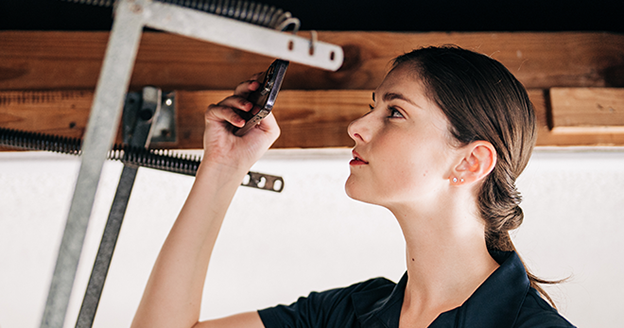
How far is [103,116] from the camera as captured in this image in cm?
48

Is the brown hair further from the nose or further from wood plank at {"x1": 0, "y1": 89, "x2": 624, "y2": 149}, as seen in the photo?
wood plank at {"x1": 0, "y1": 89, "x2": 624, "y2": 149}

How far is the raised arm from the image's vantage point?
1042mm

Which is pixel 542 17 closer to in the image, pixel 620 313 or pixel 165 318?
pixel 620 313

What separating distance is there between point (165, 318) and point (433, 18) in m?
1.15

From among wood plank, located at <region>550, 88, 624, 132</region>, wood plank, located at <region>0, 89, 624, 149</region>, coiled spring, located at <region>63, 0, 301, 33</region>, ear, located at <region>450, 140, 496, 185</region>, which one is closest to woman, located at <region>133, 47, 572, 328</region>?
ear, located at <region>450, 140, 496, 185</region>

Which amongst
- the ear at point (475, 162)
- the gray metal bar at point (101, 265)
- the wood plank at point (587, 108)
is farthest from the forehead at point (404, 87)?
the gray metal bar at point (101, 265)

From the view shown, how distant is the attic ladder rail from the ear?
2.08ft

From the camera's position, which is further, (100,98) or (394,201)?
(394,201)

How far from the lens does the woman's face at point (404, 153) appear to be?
103 centimetres

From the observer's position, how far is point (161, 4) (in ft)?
1.61

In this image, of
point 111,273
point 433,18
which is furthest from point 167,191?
point 433,18

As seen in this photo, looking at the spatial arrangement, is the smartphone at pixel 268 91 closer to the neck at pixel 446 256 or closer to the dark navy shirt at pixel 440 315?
the neck at pixel 446 256

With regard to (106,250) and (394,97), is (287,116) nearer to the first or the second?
(394,97)

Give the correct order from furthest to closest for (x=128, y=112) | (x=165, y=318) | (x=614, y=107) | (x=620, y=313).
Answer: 1. (x=620, y=313)
2. (x=614, y=107)
3. (x=128, y=112)
4. (x=165, y=318)
